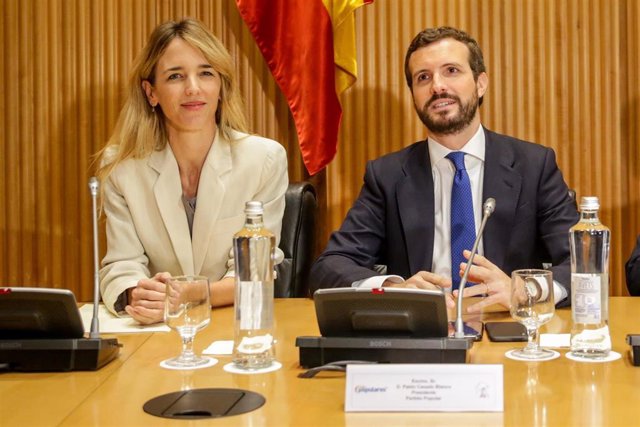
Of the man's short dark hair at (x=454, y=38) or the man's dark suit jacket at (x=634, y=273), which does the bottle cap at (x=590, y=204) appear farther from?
the man's short dark hair at (x=454, y=38)

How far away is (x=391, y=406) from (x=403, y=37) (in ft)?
7.62

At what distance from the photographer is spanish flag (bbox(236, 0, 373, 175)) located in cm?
329

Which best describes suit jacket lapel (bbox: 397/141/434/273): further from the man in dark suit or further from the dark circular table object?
the dark circular table object

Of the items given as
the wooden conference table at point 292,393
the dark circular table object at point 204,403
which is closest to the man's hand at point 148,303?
the wooden conference table at point 292,393

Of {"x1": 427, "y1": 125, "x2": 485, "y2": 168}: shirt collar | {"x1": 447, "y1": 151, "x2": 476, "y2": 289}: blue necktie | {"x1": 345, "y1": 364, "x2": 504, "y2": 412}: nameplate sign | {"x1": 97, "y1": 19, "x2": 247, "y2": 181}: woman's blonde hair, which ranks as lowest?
{"x1": 345, "y1": 364, "x2": 504, "y2": 412}: nameplate sign

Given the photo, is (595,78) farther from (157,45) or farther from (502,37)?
(157,45)

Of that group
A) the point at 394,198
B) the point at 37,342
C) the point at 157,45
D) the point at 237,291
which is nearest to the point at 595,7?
the point at 394,198

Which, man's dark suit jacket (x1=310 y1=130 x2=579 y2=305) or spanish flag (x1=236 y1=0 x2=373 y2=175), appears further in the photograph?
spanish flag (x1=236 y1=0 x2=373 y2=175)

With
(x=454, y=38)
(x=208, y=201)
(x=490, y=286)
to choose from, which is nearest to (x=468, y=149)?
(x=454, y=38)

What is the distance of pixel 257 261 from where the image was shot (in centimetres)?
164

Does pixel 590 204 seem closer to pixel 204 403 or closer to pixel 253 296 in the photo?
pixel 253 296

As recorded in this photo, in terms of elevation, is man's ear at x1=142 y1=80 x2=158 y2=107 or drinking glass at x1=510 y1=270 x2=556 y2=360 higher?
man's ear at x1=142 y1=80 x2=158 y2=107

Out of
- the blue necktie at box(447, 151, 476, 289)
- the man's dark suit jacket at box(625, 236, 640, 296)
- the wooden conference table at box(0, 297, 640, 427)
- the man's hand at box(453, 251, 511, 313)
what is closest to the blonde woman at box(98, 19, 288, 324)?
the blue necktie at box(447, 151, 476, 289)

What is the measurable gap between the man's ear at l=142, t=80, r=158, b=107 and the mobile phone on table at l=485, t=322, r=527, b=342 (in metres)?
1.55
